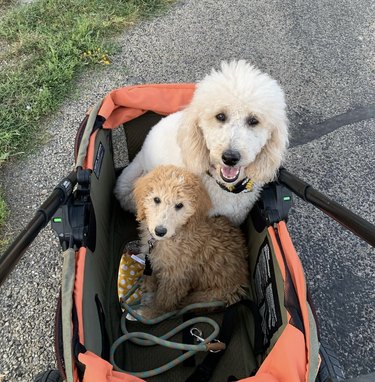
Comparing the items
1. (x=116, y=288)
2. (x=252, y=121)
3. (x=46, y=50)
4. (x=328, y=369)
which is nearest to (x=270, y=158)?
(x=252, y=121)

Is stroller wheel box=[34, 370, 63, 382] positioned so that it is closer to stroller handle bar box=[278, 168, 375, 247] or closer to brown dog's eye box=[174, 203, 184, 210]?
brown dog's eye box=[174, 203, 184, 210]

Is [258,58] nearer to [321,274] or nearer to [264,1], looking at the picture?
[264,1]

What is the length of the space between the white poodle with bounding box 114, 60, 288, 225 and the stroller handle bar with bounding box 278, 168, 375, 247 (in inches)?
3.9

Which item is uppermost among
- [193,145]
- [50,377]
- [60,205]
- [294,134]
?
[60,205]

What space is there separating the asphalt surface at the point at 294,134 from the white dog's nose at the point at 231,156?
35.3 inches

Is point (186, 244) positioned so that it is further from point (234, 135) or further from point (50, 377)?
point (50, 377)

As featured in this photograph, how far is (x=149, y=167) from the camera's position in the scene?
2.18 meters

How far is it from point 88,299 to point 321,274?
130 cm

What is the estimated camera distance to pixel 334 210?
54.7 inches

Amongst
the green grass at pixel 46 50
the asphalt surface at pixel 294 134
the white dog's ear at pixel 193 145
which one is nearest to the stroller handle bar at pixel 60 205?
the white dog's ear at pixel 193 145

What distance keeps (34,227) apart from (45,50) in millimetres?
2271

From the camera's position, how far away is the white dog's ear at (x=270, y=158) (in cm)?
180

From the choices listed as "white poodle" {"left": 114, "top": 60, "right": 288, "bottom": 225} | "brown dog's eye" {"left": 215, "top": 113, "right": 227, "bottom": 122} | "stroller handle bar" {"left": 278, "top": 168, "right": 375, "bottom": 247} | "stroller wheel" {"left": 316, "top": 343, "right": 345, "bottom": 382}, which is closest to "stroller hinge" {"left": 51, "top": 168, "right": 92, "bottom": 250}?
"white poodle" {"left": 114, "top": 60, "right": 288, "bottom": 225}

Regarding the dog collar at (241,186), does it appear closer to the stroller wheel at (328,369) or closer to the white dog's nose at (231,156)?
the white dog's nose at (231,156)
